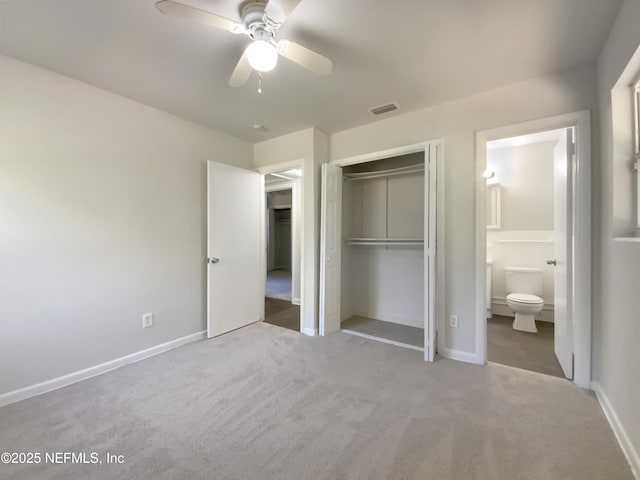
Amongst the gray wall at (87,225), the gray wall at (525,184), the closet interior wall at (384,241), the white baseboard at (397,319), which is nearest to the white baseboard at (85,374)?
the gray wall at (87,225)

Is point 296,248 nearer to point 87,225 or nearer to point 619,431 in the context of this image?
point 87,225

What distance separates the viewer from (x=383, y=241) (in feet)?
11.9

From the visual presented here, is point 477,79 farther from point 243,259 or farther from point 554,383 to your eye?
point 243,259

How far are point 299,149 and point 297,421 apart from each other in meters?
2.83

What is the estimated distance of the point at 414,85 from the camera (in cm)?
233

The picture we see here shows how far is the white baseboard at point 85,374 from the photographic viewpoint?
1.93 m

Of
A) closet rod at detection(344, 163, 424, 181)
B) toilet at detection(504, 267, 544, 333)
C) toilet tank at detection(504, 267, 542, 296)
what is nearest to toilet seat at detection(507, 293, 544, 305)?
toilet at detection(504, 267, 544, 333)

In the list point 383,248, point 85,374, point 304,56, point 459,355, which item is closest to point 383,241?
point 383,248

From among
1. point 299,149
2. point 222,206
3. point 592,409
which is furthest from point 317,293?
point 592,409

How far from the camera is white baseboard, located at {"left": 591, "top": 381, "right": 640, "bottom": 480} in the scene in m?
1.33

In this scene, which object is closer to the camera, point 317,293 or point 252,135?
point 317,293

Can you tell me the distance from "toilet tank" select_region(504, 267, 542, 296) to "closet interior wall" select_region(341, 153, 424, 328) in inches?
50.6

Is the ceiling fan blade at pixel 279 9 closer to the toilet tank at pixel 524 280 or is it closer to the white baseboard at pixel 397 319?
the white baseboard at pixel 397 319

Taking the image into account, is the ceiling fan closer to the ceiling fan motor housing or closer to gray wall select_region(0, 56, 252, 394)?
the ceiling fan motor housing
